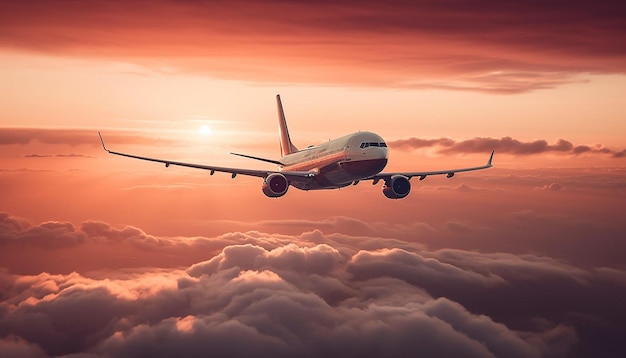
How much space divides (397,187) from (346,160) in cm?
1197

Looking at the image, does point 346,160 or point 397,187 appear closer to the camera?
point 346,160

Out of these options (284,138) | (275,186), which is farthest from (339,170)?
(284,138)

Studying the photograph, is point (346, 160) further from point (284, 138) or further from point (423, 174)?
point (284, 138)

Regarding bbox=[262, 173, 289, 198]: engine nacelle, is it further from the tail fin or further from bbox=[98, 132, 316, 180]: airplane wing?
the tail fin

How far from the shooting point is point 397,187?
9806cm

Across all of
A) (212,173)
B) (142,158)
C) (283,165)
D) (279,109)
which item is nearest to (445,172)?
(283,165)

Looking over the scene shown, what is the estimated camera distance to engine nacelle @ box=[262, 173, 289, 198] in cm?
9162

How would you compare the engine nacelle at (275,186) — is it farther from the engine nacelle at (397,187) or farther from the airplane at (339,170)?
the engine nacelle at (397,187)

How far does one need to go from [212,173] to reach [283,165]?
21.4 metres

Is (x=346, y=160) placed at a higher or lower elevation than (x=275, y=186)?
higher

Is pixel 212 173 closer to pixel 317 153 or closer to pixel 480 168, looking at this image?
pixel 317 153

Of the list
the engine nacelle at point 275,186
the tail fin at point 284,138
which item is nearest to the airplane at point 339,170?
the engine nacelle at point 275,186

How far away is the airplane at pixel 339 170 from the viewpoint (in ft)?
289

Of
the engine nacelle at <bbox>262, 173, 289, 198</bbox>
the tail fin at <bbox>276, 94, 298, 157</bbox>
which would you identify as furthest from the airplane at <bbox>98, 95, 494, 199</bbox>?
the tail fin at <bbox>276, 94, 298, 157</bbox>
